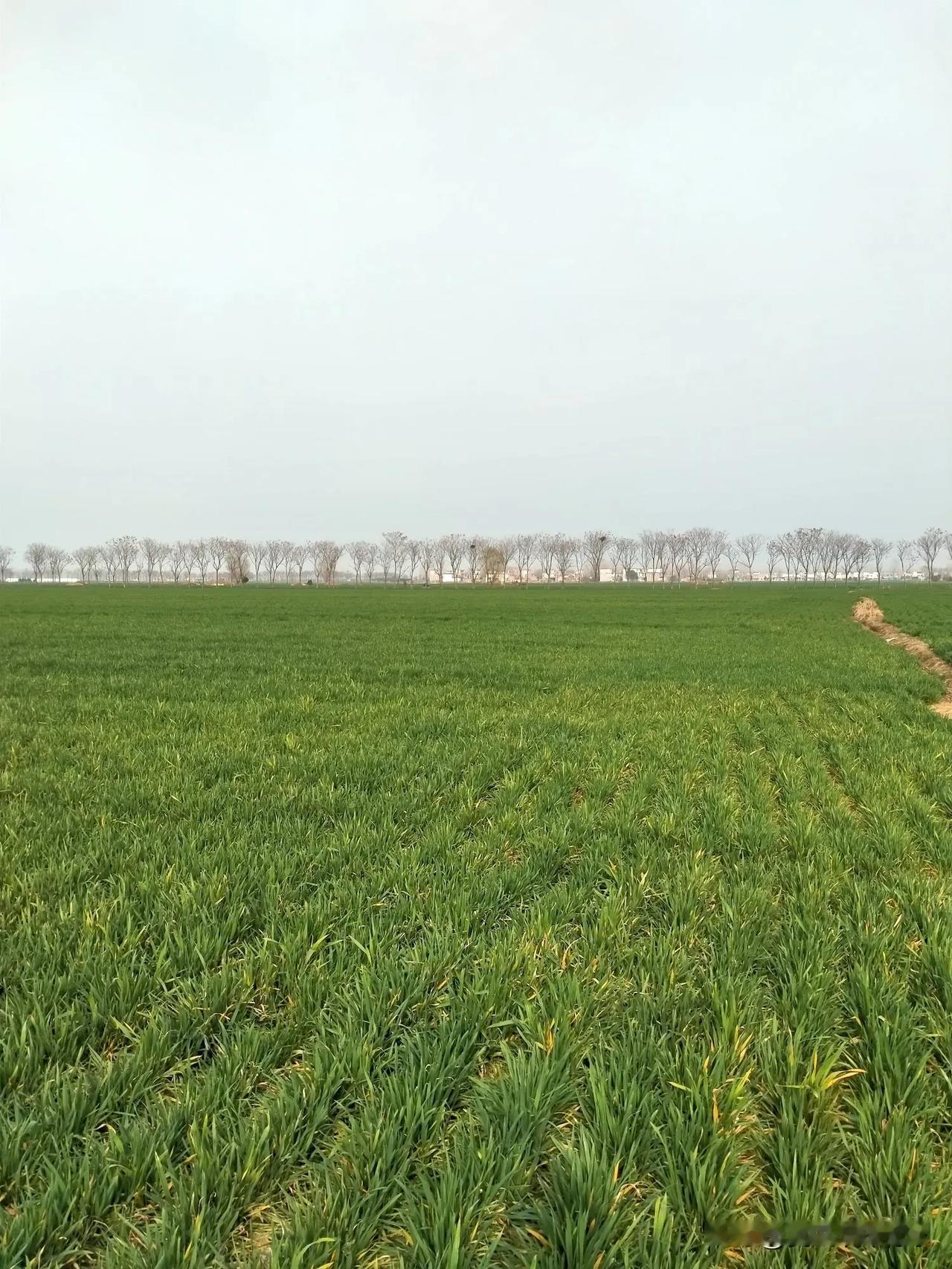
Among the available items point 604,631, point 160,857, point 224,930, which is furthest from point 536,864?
point 604,631

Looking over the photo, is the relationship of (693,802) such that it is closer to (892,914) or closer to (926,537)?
(892,914)

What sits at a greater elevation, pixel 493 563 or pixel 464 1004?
pixel 493 563

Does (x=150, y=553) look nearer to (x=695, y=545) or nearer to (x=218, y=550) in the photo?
(x=218, y=550)

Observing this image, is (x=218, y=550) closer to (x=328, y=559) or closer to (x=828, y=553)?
(x=328, y=559)

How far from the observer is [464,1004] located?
2.88 meters

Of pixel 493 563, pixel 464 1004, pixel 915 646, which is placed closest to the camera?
pixel 464 1004

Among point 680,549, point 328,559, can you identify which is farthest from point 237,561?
point 680,549

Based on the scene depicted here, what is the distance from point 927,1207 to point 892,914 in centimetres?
221

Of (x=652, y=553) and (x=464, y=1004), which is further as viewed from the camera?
(x=652, y=553)

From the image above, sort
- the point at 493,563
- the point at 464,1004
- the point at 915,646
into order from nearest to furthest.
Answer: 1. the point at 464,1004
2. the point at 915,646
3. the point at 493,563

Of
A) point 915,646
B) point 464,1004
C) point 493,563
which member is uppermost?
point 493,563

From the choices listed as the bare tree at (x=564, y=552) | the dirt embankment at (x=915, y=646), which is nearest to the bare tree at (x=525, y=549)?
the bare tree at (x=564, y=552)

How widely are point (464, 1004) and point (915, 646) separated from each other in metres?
27.1

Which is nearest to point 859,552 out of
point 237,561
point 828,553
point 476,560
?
point 828,553
